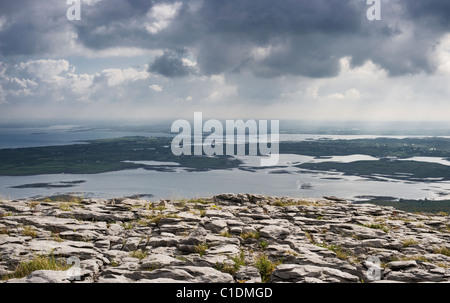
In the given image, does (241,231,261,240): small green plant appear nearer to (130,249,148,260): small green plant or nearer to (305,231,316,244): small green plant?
(305,231,316,244): small green plant

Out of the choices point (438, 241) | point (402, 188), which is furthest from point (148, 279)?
point (402, 188)

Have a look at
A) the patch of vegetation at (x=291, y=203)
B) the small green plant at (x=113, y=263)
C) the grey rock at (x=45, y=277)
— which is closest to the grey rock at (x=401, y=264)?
the small green plant at (x=113, y=263)

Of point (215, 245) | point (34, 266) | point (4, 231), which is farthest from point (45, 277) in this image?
point (4, 231)

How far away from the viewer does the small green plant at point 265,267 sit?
913 centimetres

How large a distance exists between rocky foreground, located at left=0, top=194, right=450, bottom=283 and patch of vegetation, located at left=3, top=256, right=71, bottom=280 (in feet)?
0.09

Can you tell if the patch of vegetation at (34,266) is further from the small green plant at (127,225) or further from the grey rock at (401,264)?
the grey rock at (401,264)

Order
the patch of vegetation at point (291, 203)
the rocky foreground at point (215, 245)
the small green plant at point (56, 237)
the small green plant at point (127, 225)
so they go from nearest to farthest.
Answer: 1. the rocky foreground at point (215, 245)
2. the small green plant at point (56, 237)
3. the small green plant at point (127, 225)
4. the patch of vegetation at point (291, 203)

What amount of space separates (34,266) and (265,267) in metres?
6.80

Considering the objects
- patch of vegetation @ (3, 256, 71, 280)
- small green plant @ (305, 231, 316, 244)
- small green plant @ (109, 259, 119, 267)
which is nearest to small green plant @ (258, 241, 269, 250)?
small green plant @ (305, 231, 316, 244)

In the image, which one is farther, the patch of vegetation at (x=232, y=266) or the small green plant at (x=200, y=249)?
the small green plant at (x=200, y=249)

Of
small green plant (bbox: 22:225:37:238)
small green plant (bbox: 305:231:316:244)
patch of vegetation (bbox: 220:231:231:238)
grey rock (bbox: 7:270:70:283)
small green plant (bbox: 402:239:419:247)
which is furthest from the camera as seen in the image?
patch of vegetation (bbox: 220:231:231:238)

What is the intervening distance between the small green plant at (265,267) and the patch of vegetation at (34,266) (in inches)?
225

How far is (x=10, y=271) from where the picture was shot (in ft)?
28.1

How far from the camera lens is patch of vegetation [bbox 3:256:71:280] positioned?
8450 millimetres
